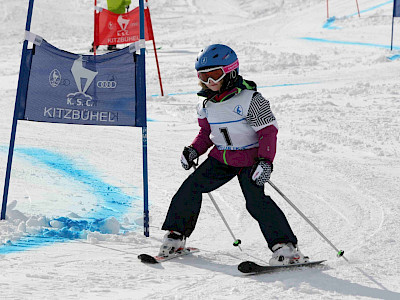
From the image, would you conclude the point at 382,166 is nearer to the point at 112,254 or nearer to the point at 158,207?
the point at 158,207

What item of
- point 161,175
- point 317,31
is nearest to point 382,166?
point 161,175

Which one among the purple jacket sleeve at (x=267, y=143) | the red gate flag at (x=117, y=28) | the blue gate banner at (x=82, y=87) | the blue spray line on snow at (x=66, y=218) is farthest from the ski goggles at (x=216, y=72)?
the red gate flag at (x=117, y=28)

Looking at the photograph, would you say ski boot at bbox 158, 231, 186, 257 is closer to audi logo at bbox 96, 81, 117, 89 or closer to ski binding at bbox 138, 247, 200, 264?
ski binding at bbox 138, 247, 200, 264

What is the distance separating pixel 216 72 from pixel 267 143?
1.93ft

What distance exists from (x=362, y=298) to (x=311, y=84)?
10.6 meters

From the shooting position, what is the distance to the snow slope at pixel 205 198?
3717 mm

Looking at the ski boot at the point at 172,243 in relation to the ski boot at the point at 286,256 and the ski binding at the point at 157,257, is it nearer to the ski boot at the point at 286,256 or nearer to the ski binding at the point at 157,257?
Answer: the ski binding at the point at 157,257

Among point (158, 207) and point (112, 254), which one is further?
point (158, 207)

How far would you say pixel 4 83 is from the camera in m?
14.5

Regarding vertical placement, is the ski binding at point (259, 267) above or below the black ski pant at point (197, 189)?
below

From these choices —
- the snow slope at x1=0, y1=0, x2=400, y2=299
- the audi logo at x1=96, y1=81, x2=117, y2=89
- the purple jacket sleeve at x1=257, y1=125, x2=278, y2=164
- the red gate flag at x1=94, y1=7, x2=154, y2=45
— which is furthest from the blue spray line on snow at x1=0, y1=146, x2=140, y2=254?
the red gate flag at x1=94, y1=7, x2=154, y2=45

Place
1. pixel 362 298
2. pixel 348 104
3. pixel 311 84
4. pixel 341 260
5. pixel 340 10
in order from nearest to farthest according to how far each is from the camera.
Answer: pixel 362 298 < pixel 341 260 < pixel 348 104 < pixel 311 84 < pixel 340 10

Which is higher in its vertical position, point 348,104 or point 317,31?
point 317,31

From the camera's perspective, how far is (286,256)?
156 inches
